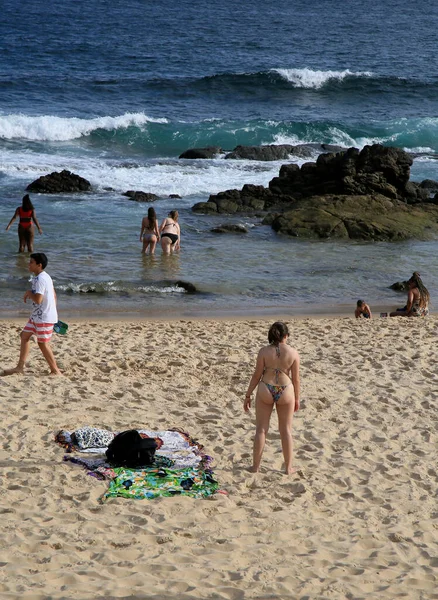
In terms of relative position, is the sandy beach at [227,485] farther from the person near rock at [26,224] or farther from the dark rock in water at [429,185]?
the dark rock in water at [429,185]

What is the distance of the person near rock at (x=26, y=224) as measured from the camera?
57.1 feet

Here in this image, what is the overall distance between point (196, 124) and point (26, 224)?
63.9 feet

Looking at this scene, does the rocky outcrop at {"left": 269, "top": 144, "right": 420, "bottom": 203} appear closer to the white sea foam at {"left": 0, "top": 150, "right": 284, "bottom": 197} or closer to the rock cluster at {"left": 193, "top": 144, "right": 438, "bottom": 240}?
the rock cluster at {"left": 193, "top": 144, "right": 438, "bottom": 240}

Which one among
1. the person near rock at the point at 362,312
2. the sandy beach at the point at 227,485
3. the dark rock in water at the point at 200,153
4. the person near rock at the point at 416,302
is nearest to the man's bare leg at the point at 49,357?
the sandy beach at the point at 227,485

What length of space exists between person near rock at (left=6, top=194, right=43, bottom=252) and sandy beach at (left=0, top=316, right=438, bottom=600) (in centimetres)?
657

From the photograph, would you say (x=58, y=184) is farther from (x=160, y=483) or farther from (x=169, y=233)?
(x=160, y=483)

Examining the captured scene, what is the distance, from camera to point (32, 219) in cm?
1766

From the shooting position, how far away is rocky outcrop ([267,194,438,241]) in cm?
2044

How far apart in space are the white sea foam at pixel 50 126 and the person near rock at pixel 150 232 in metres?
16.3

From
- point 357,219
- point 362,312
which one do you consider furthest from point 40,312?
point 357,219

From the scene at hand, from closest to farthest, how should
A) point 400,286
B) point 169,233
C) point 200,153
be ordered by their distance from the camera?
point 400,286 → point 169,233 → point 200,153

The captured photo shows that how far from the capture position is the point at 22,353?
31.4ft

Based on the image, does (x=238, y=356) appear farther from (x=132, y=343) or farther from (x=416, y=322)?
(x=416, y=322)

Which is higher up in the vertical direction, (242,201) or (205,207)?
(242,201)
